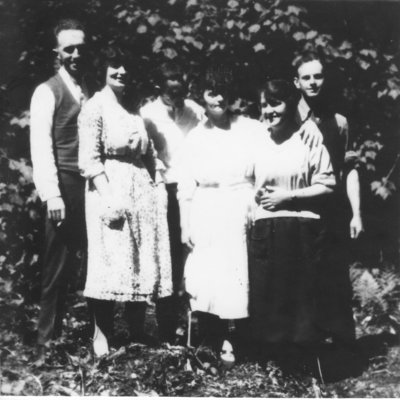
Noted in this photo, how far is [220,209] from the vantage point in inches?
143

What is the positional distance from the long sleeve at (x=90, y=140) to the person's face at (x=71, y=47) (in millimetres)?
281

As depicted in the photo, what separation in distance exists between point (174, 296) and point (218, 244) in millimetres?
774

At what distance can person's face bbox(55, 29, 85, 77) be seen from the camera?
11.9 ft

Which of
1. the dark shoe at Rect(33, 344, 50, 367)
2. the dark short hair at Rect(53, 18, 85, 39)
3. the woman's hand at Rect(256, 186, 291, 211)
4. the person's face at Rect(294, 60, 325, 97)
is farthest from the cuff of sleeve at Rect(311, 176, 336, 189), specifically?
the dark shoe at Rect(33, 344, 50, 367)

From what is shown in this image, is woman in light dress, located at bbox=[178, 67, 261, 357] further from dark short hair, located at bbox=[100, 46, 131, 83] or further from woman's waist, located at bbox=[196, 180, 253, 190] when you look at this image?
dark short hair, located at bbox=[100, 46, 131, 83]

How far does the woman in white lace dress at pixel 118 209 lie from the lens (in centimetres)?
356

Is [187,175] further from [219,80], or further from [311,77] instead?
[311,77]

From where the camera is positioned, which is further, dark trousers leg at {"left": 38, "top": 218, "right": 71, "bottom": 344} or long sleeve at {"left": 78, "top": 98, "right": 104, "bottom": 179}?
dark trousers leg at {"left": 38, "top": 218, "right": 71, "bottom": 344}

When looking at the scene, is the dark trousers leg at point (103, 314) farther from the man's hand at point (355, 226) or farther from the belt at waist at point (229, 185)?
the man's hand at point (355, 226)

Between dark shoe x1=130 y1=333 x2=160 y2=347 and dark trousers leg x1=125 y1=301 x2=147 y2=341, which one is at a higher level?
dark trousers leg x1=125 y1=301 x2=147 y2=341

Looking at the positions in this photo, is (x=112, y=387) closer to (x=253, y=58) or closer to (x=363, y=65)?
(x=253, y=58)

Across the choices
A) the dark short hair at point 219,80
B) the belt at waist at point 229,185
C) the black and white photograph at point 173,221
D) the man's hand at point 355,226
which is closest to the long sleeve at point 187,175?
the black and white photograph at point 173,221

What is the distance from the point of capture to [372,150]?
4797mm

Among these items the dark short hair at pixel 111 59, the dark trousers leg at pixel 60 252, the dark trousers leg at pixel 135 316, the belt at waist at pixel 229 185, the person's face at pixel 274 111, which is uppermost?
the dark short hair at pixel 111 59
